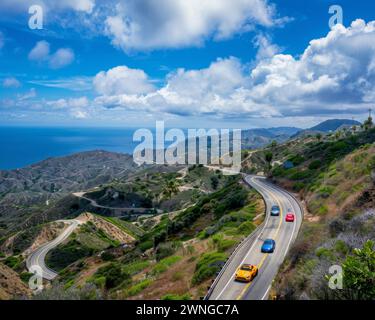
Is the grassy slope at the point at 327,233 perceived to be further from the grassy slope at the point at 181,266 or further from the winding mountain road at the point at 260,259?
the grassy slope at the point at 181,266

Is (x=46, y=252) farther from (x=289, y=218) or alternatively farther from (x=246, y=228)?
(x=289, y=218)

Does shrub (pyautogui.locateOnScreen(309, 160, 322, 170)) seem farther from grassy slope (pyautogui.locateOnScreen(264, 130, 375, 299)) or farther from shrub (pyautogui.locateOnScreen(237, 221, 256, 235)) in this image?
shrub (pyautogui.locateOnScreen(237, 221, 256, 235))

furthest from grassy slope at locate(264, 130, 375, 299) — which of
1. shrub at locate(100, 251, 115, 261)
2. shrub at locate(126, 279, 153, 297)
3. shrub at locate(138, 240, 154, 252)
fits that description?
shrub at locate(100, 251, 115, 261)

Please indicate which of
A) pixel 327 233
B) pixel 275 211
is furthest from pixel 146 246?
pixel 327 233

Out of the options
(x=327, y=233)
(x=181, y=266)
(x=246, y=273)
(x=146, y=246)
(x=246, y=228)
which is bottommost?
(x=146, y=246)

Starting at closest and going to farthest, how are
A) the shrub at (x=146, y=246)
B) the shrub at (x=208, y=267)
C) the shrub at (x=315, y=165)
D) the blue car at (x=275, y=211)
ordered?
1. the shrub at (x=208, y=267)
2. the blue car at (x=275, y=211)
3. the shrub at (x=146, y=246)
4. the shrub at (x=315, y=165)

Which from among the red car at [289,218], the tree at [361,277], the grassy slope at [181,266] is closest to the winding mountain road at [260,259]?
the red car at [289,218]
